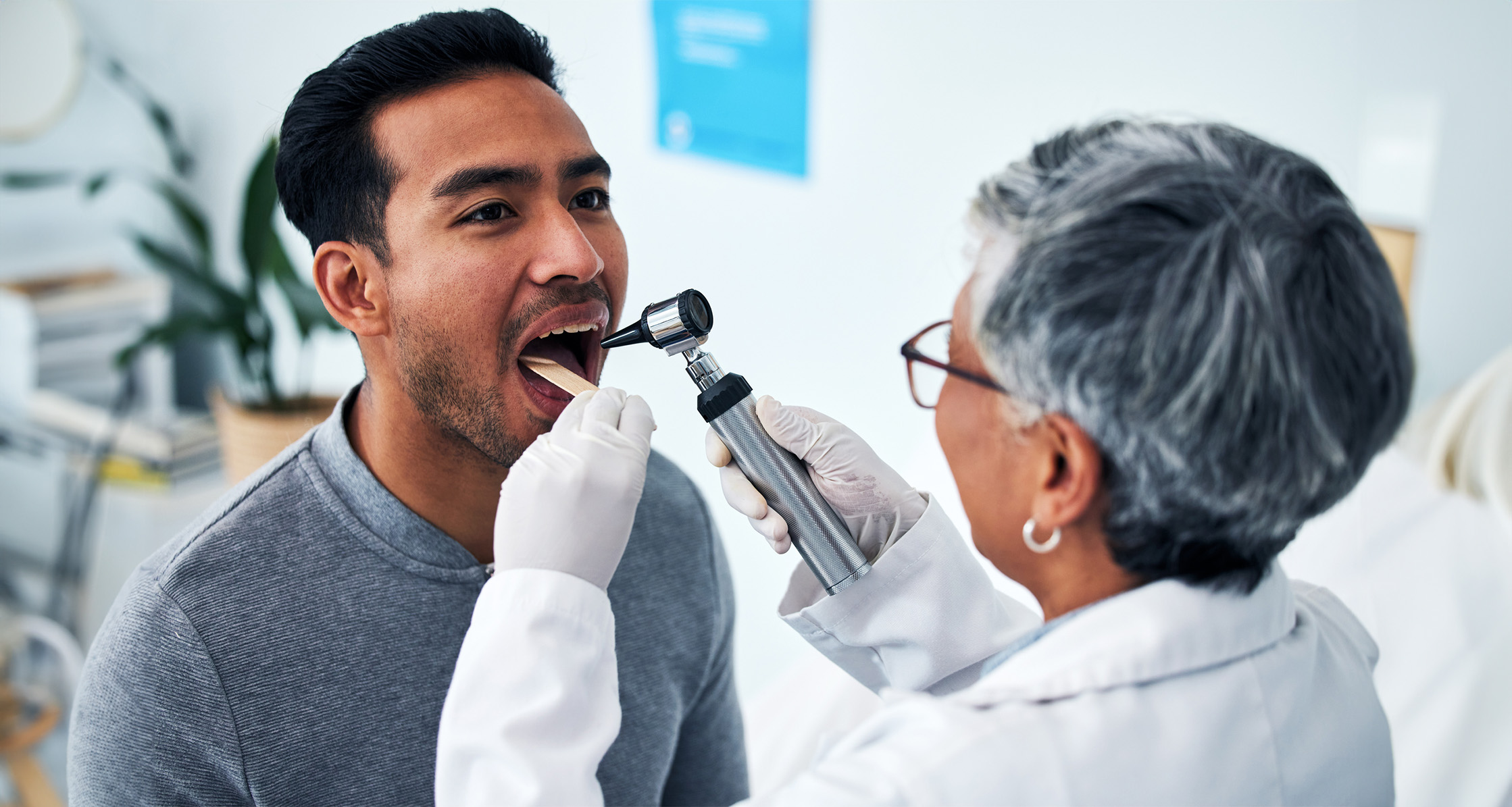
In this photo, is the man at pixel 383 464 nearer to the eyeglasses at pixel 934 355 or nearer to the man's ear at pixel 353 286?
the man's ear at pixel 353 286

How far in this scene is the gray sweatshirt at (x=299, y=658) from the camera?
91cm

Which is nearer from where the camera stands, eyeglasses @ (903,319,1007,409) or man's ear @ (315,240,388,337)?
eyeglasses @ (903,319,1007,409)

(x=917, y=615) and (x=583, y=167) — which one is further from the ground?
(x=583, y=167)

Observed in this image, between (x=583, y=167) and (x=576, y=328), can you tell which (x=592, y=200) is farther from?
(x=576, y=328)

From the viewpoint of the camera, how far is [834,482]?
40.3 inches

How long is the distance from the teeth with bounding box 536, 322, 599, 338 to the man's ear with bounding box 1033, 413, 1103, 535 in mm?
519

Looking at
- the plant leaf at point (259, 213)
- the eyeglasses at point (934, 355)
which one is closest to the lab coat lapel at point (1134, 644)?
the eyeglasses at point (934, 355)

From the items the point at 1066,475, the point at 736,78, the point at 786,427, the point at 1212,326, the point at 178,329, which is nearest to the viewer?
the point at 1212,326

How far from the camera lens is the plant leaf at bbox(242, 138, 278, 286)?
7.21ft

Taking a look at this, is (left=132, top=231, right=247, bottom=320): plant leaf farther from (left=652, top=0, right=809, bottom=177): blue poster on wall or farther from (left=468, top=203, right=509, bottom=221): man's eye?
(left=468, top=203, right=509, bottom=221): man's eye

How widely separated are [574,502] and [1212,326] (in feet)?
1.70

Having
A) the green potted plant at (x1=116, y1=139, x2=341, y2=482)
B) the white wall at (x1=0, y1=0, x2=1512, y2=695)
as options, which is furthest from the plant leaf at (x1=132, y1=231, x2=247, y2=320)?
the white wall at (x1=0, y1=0, x2=1512, y2=695)

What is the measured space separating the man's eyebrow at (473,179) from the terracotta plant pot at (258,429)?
1.37 m

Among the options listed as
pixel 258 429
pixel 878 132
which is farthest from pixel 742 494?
pixel 258 429
